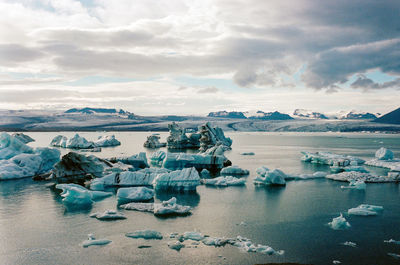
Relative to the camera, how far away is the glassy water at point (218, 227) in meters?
8.19

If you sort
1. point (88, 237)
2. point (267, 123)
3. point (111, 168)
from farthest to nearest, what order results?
point (267, 123) < point (111, 168) < point (88, 237)

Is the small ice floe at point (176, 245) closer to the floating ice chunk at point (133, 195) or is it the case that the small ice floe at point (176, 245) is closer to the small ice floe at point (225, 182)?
the floating ice chunk at point (133, 195)

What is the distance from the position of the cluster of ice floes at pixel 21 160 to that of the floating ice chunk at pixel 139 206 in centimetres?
1145

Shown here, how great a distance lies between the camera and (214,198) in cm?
1505

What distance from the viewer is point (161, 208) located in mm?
11938

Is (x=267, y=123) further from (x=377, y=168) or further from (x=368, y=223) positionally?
(x=368, y=223)

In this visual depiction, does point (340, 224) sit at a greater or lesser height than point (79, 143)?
greater

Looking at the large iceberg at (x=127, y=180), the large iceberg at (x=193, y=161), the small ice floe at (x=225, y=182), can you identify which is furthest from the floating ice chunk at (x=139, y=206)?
the large iceberg at (x=193, y=161)

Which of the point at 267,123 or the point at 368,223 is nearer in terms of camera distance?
the point at 368,223

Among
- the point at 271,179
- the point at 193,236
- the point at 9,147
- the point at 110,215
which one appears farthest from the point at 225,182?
the point at 9,147

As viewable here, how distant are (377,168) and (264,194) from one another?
14.8 metres

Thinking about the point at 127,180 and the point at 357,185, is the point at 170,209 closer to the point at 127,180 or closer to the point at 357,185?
the point at 127,180

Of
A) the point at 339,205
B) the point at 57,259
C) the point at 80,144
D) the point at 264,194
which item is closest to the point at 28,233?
the point at 57,259

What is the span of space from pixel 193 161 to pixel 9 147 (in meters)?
13.8
